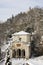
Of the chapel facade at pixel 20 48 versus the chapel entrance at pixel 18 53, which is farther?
the chapel entrance at pixel 18 53

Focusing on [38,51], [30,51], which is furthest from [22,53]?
[38,51]

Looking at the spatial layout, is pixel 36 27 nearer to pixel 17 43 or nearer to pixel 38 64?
pixel 17 43

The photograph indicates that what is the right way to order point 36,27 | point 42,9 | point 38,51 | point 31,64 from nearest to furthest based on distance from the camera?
point 31,64 → point 38,51 → point 36,27 → point 42,9

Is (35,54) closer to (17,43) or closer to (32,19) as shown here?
(17,43)

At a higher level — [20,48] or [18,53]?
[20,48]

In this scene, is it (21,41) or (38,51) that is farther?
(38,51)

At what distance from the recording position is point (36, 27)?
62.1 m

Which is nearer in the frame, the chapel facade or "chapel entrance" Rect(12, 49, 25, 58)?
the chapel facade

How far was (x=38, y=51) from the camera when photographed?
154 ft

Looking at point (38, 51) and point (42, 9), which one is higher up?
point (42, 9)

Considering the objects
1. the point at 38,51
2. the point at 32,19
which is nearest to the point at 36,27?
the point at 32,19

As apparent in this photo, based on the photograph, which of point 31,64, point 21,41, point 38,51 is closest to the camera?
point 31,64

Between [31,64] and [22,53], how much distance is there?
8065mm

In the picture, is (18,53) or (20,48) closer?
(20,48)
